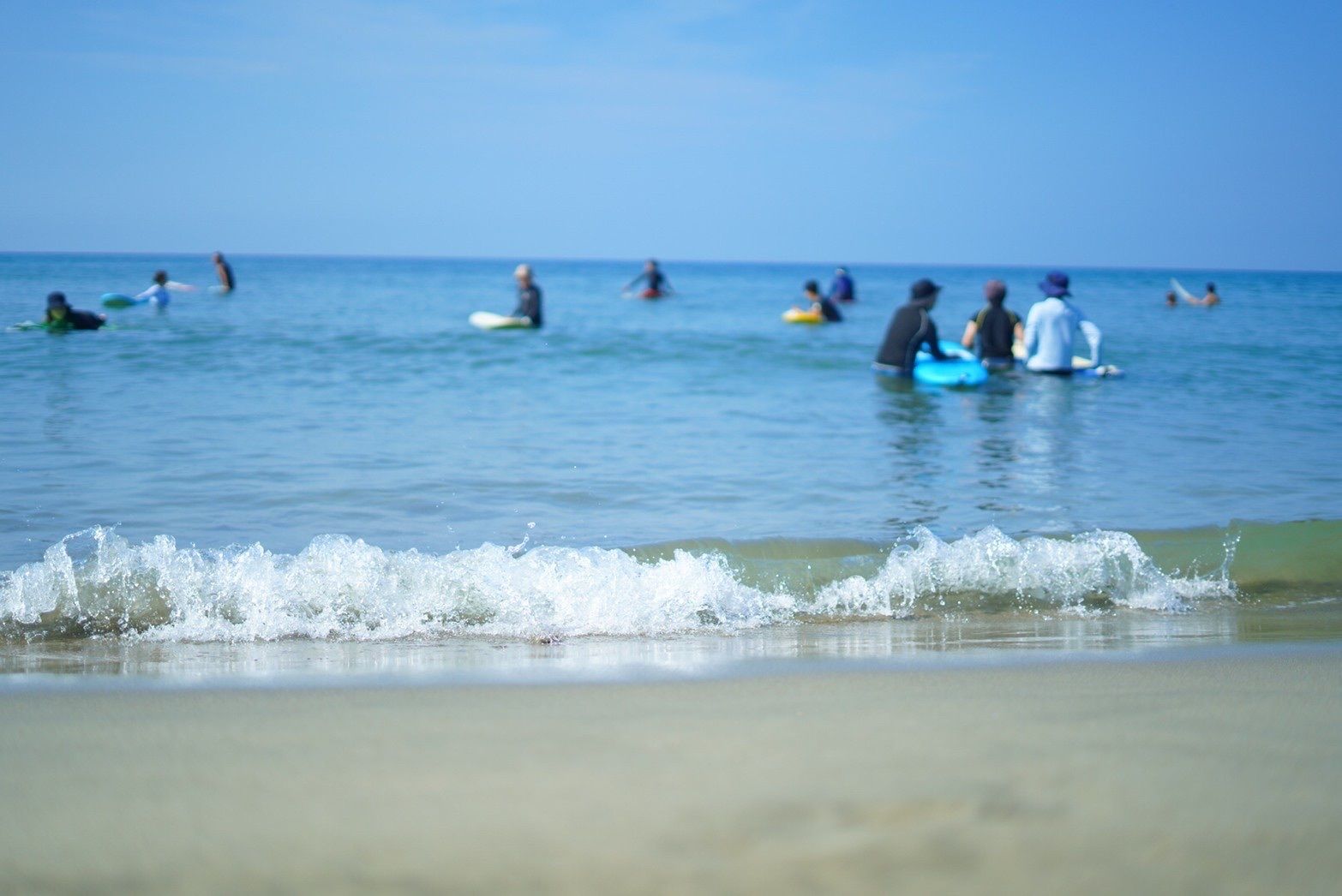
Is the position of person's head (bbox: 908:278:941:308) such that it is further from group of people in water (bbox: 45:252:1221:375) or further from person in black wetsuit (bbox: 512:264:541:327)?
person in black wetsuit (bbox: 512:264:541:327)

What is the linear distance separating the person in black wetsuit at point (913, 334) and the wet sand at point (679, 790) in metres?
10.3

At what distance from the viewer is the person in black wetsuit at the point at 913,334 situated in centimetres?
1310

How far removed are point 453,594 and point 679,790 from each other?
7.84 feet

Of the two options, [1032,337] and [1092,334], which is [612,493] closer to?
[1032,337]

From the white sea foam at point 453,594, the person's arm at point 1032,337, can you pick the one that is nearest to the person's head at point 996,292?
the person's arm at point 1032,337

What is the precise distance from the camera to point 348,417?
9.85 meters

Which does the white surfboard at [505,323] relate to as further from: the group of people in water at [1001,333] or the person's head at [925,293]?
the person's head at [925,293]

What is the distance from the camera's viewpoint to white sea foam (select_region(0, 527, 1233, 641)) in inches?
169

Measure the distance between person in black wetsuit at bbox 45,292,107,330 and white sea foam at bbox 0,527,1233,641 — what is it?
13022mm

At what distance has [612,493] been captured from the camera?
6.90 m

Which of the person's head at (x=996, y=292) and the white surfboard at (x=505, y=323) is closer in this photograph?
the person's head at (x=996, y=292)

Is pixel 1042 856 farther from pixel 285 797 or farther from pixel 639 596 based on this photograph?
pixel 639 596

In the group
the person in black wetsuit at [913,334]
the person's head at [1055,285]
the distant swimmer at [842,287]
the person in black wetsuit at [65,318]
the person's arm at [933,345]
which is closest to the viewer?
the person's head at [1055,285]

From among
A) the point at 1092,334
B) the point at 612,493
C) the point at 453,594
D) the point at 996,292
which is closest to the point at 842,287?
the point at 996,292
